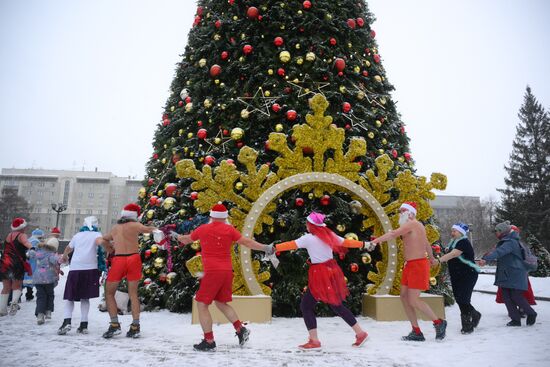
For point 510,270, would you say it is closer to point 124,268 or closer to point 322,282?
point 322,282

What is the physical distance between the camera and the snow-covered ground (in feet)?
12.2

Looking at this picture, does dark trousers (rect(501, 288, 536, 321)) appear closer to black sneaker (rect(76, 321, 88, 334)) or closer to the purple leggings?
the purple leggings

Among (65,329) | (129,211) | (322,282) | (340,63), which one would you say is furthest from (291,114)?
(65,329)

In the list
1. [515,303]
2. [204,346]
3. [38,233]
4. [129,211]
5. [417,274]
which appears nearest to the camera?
[204,346]

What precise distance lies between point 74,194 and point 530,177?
7917 cm

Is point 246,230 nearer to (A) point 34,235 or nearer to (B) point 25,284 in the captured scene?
(A) point 34,235

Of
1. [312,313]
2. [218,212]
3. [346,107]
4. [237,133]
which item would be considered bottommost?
[312,313]

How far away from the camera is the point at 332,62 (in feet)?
24.6

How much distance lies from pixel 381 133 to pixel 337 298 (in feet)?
13.3

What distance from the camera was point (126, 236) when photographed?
5.11 metres

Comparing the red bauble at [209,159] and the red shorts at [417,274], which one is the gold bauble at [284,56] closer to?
the red bauble at [209,159]

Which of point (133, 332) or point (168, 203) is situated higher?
point (168, 203)

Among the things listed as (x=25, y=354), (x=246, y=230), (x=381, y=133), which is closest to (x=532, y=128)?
(x=381, y=133)

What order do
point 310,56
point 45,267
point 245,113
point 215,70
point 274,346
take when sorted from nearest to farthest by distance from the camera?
point 274,346 → point 45,267 → point 245,113 → point 310,56 → point 215,70
